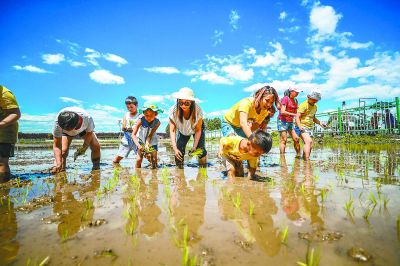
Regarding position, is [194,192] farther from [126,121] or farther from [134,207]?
[126,121]

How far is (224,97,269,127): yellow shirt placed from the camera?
13.4 feet

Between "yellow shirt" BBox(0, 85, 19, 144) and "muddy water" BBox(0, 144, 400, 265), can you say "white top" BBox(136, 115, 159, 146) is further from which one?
"muddy water" BBox(0, 144, 400, 265)

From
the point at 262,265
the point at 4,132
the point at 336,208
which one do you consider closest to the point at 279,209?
the point at 336,208

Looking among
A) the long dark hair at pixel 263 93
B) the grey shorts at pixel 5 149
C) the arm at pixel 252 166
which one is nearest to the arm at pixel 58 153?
the grey shorts at pixel 5 149

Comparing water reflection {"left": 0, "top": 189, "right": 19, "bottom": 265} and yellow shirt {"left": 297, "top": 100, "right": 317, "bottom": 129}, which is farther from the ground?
yellow shirt {"left": 297, "top": 100, "right": 317, "bottom": 129}

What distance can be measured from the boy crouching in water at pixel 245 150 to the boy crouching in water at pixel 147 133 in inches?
73.8

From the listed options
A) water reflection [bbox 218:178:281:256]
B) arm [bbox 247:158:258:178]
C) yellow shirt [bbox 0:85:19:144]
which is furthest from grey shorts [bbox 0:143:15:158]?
arm [bbox 247:158:258:178]

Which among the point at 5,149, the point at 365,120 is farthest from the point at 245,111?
the point at 365,120

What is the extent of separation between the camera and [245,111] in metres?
4.01

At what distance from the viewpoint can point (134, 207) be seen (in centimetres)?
232

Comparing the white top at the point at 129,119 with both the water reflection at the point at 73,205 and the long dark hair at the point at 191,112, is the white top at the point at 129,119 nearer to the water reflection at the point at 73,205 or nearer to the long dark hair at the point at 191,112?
the long dark hair at the point at 191,112

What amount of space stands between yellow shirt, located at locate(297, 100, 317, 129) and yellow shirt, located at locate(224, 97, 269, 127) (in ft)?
8.29

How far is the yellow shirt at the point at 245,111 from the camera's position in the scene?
407 cm

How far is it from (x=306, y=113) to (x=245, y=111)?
3.29 meters
